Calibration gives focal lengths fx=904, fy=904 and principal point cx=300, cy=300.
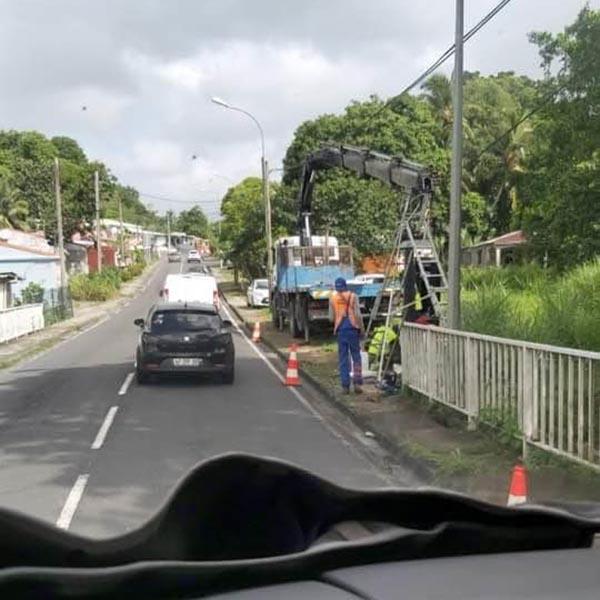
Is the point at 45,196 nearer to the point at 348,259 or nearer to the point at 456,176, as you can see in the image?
the point at 348,259

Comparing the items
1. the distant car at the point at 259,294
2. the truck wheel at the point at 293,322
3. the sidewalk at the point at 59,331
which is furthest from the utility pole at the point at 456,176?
the distant car at the point at 259,294

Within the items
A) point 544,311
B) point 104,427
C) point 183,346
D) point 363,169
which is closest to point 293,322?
point 363,169

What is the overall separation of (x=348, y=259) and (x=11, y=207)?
46733 mm

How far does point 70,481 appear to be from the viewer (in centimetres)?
824

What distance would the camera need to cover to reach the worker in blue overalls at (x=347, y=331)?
545 inches

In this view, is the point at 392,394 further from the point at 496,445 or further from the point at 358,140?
the point at 358,140

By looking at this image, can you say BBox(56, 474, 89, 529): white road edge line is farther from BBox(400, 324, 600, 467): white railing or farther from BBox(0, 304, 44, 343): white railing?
BBox(0, 304, 44, 343): white railing

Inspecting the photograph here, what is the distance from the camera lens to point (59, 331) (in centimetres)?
3350

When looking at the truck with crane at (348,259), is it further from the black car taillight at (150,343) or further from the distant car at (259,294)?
the distant car at (259,294)

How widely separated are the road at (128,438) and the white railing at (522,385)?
143cm

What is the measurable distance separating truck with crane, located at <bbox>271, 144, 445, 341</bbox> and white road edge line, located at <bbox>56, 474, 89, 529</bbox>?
23.9 feet

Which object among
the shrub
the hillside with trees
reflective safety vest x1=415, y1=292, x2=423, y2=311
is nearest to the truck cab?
reflective safety vest x1=415, y1=292, x2=423, y2=311

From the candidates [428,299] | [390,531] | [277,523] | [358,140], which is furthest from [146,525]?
[358,140]

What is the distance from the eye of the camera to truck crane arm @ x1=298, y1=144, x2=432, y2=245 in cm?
1580
